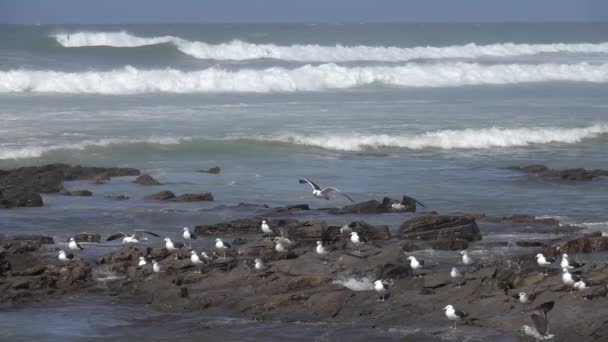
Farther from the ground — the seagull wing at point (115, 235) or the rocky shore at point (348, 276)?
the seagull wing at point (115, 235)

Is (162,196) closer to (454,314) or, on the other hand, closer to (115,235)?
(115,235)

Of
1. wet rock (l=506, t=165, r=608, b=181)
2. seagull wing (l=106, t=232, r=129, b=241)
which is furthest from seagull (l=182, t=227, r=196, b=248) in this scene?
wet rock (l=506, t=165, r=608, b=181)

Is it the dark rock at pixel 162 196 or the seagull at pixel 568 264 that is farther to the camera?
the dark rock at pixel 162 196

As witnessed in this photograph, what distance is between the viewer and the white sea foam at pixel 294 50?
7775cm

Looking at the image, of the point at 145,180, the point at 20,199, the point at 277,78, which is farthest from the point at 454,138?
the point at 277,78

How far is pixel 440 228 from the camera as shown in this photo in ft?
68.1

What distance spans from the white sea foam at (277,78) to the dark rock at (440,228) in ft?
109

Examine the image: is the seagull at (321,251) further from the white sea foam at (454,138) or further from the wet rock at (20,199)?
the white sea foam at (454,138)

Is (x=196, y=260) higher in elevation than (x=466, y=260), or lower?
higher

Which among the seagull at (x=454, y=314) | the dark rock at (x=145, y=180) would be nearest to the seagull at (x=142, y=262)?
the seagull at (x=454, y=314)

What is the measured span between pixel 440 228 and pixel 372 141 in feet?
53.6

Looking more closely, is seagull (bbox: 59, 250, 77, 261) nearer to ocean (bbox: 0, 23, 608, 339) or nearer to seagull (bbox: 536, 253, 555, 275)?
ocean (bbox: 0, 23, 608, 339)

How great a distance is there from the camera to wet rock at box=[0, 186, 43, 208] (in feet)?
79.9

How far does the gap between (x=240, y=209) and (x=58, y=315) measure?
8.14 metres
